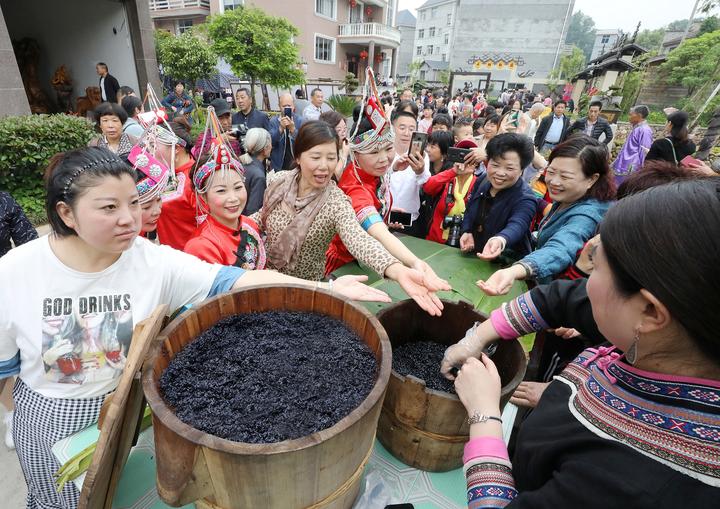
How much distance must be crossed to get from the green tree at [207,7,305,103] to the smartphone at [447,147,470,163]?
10.5m

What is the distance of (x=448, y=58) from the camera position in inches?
1852

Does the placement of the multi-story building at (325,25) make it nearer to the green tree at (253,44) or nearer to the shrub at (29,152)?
the green tree at (253,44)

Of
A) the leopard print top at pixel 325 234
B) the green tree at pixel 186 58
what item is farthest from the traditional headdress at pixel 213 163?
the green tree at pixel 186 58

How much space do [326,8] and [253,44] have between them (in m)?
15.8

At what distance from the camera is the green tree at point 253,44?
38.9ft

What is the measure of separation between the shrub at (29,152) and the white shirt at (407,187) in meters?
4.82

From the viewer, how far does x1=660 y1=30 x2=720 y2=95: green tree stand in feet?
52.3

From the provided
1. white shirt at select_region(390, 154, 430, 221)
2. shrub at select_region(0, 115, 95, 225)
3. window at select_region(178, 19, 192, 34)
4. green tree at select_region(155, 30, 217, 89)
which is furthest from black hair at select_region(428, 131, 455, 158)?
window at select_region(178, 19, 192, 34)

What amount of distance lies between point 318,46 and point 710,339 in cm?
2785

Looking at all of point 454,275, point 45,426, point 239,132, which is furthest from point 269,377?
point 239,132

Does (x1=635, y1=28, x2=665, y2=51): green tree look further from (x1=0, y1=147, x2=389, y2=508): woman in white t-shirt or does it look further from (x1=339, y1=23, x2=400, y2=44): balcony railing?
(x1=0, y1=147, x2=389, y2=508): woman in white t-shirt

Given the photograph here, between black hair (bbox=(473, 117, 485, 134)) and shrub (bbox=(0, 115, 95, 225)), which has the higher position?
black hair (bbox=(473, 117, 485, 134))

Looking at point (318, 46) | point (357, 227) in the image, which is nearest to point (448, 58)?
point (318, 46)

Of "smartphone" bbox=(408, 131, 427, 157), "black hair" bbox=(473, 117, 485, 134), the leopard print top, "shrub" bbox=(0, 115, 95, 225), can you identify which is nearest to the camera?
the leopard print top
